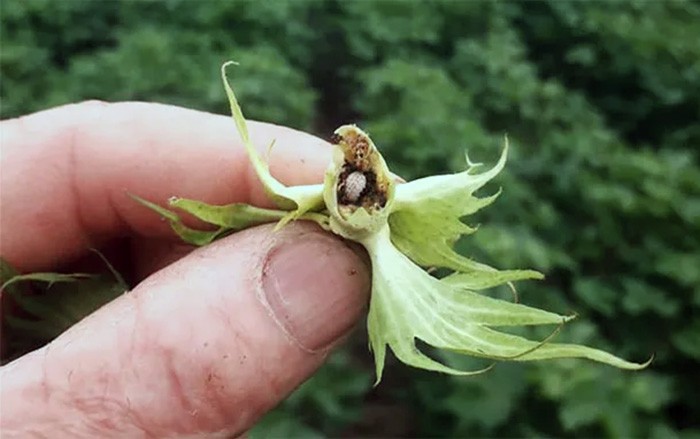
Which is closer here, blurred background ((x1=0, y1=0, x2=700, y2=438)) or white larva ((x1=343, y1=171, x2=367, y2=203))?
white larva ((x1=343, y1=171, x2=367, y2=203))

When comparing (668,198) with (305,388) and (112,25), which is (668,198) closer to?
(305,388)

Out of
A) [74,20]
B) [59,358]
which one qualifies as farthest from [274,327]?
[74,20]

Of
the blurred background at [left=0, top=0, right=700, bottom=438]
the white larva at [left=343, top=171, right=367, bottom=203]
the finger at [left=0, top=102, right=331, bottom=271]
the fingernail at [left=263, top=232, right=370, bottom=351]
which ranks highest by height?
the white larva at [left=343, top=171, right=367, bottom=203]

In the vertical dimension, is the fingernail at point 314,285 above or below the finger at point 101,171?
above

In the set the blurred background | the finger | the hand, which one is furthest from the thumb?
the blurred background

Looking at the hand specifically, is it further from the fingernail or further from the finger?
the finger

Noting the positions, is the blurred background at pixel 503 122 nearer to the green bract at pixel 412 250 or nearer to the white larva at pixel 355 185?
the green bract at pixel 412 250

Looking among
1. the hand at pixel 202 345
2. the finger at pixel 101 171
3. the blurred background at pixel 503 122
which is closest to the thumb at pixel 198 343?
the hand at pixel 202 345
